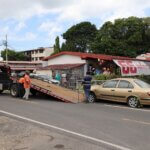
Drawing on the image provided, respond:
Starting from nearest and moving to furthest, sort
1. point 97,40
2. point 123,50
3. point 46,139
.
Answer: point 46,139
point 123,50
point 97,40

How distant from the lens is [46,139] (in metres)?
8.42

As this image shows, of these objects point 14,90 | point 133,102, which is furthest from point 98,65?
point 133,102

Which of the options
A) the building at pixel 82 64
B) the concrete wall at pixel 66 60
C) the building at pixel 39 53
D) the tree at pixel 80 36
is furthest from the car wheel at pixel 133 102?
the building at pixel 39 53

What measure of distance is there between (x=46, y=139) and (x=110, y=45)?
1968 inches

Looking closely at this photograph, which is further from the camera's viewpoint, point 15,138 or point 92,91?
point 92,91

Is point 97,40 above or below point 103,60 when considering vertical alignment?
above

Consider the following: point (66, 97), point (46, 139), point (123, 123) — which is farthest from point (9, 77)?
point (46, 139)

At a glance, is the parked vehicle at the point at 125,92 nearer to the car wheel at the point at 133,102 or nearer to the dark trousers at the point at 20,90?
the car wheel at the point at 133,102

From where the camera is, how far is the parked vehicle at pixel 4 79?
2119 cm

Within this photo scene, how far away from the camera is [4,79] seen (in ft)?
70.1

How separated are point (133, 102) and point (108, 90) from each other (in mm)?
1742

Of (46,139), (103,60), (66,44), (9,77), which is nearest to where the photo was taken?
(46,139)

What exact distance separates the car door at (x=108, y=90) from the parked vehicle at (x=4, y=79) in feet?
20.7

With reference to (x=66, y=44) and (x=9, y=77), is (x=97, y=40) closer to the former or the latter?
(x=66, y=44)
